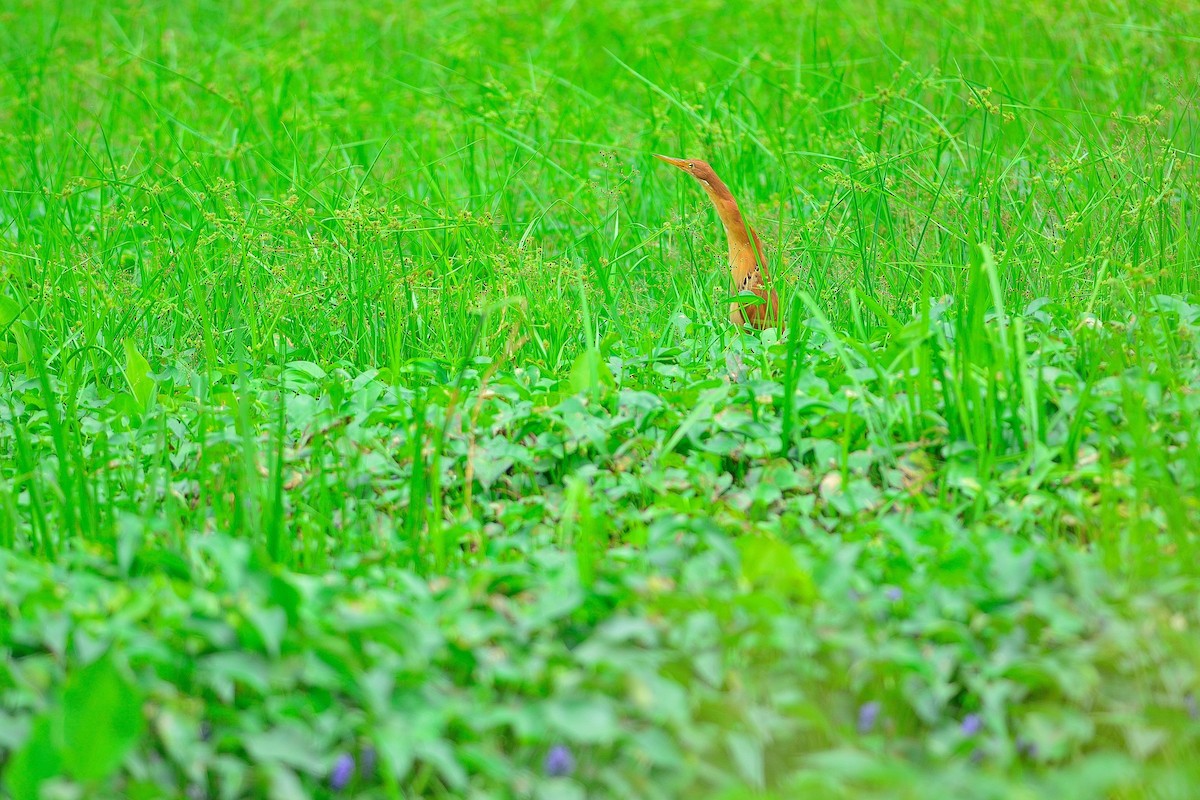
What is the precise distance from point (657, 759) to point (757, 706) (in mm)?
199

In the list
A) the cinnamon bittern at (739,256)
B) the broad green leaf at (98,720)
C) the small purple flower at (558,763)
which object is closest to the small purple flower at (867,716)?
the small purple flower at (558,763)

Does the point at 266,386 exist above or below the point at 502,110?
below

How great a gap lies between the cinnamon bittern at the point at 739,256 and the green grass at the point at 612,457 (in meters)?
0.11

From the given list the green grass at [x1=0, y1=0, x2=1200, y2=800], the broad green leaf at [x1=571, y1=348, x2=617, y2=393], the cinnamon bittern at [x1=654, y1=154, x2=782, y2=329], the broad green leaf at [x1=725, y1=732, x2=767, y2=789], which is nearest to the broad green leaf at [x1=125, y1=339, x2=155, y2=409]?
the green grass at [x1=0, y1=0, x2=1200, y2=800]

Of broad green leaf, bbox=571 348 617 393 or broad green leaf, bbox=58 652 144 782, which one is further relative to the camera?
broad green leaf, bbox=571 348 617 393

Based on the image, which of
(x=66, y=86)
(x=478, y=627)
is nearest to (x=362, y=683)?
(x=478, y=627)

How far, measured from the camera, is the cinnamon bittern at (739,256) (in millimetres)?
3799

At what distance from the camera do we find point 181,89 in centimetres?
558

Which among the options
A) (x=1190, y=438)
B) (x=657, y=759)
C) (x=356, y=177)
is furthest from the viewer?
(x=356, y=177)

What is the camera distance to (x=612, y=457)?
2.90 meters

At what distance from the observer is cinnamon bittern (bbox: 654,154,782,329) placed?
380 centimetres

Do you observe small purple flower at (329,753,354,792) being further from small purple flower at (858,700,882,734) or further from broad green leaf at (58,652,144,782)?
small purple flower at (858,700,882,734)

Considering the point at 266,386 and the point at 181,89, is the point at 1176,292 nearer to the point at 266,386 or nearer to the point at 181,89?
the point at 266,386

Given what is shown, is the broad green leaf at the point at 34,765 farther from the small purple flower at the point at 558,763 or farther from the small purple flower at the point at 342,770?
the small purple flower at the point at 558,763
